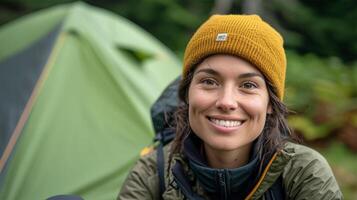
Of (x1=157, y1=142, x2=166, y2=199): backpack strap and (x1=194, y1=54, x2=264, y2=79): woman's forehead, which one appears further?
(x1=157, y1=142, x2=166, y2=199): backpack strap

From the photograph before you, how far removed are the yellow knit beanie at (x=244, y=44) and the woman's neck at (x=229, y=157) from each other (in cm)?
25

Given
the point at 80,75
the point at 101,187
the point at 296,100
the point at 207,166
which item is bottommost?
the point at 296,100

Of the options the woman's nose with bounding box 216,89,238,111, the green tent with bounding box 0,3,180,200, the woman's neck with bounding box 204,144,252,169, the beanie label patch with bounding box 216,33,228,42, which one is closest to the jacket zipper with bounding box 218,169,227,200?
the woman's neck with bounding box 204,144,252,169

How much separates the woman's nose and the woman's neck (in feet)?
0.74

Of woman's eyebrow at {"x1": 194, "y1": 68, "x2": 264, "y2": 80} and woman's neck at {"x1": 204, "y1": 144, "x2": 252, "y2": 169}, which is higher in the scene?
woman's eyebrow at {"x1": 194, "y1": 68, "x2": 264, "y2": 80}

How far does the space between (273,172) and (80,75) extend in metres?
1.93

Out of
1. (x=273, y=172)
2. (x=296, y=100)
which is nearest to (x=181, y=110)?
(x=273, y=172)

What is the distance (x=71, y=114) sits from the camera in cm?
332

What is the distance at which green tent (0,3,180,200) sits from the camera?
9.68 ft

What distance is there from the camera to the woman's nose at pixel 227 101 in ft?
6.11

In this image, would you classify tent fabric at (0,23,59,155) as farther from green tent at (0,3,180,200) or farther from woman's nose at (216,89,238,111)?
woman's nose at (216,89,238,111)

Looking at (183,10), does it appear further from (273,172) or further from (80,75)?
(273,172)

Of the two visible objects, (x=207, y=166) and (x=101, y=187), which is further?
(x=101, y=187)

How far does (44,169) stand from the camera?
299cm
